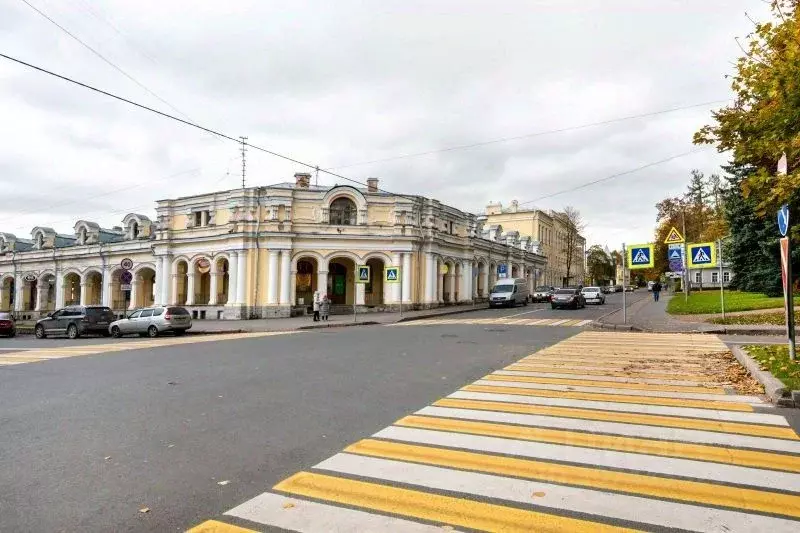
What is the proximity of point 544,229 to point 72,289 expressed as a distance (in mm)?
60476

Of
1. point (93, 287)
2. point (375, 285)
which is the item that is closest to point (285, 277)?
point (375, 285)

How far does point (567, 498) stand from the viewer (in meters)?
3.88

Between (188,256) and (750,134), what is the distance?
35.5 m

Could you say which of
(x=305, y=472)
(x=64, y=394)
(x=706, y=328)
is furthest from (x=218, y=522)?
(x=706, y=328)

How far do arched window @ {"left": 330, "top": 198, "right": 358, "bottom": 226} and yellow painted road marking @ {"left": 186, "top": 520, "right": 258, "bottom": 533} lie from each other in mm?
32114

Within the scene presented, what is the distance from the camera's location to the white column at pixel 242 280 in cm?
3353

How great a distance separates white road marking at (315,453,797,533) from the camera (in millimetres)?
3445

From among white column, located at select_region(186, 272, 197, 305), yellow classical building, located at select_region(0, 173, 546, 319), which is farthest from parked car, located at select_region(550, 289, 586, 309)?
white column, located at select_region(186, 272, 197, 305)

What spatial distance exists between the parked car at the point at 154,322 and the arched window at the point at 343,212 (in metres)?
13.1

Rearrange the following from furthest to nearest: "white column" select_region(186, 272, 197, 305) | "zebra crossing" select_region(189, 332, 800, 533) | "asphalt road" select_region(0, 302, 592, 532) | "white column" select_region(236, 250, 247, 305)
A: "white column" select_region(186, 272, 197, 305) < "white column" select_region(236, 250, 247, 305) < "asphalt road" select_region(0, 302, 592, 532) < "zebra crossing" select_region(189, 332, 800, 533)

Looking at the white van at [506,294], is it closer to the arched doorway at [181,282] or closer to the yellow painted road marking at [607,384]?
the arched doorway at [181,282]

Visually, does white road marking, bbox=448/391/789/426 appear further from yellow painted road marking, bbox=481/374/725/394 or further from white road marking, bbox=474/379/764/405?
yellow painted road marking, bbox=481/374/725/394

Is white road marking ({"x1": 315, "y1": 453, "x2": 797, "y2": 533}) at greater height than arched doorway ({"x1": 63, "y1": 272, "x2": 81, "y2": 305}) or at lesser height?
lesser

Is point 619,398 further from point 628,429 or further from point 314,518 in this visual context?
point 314,518
